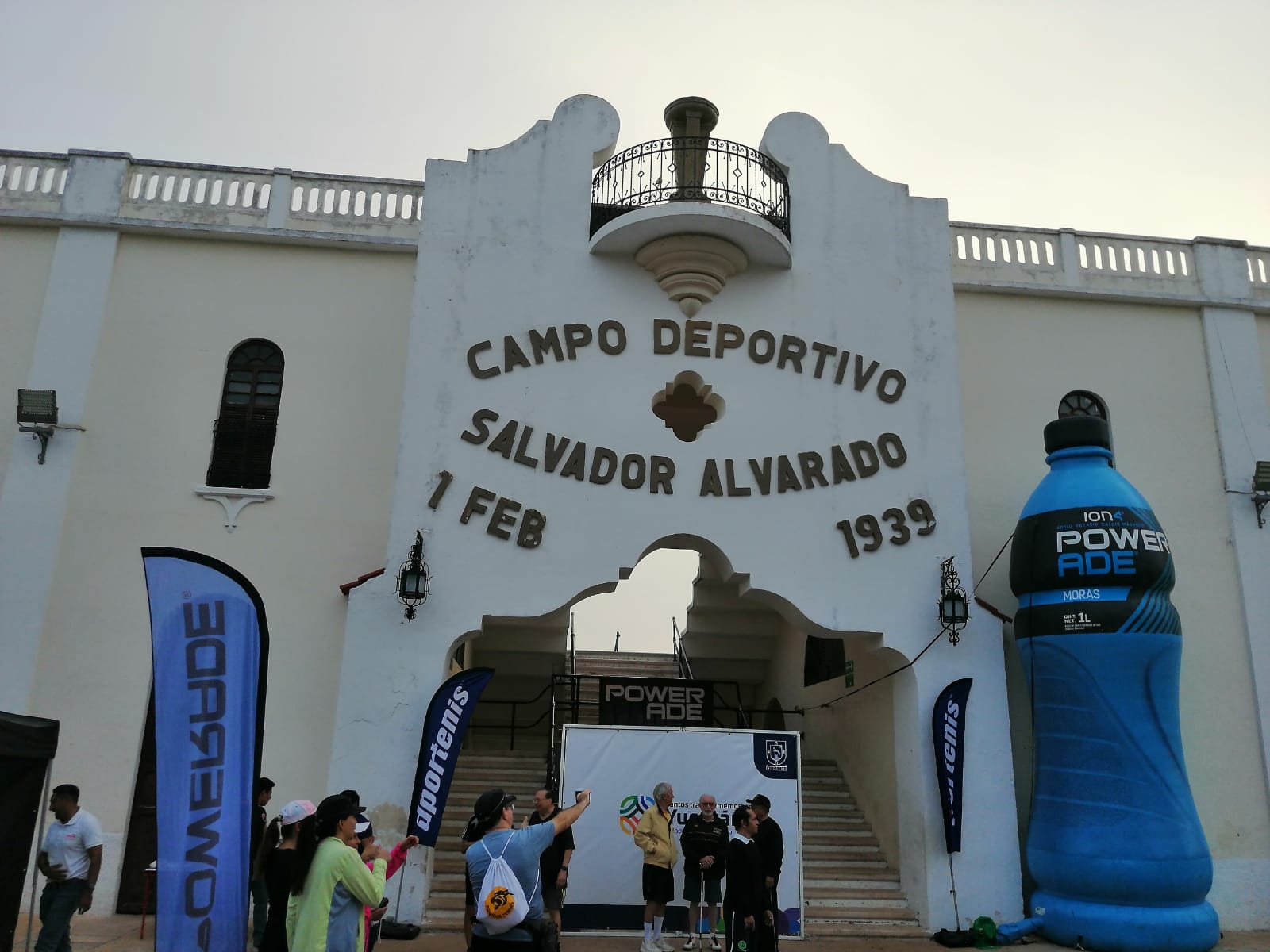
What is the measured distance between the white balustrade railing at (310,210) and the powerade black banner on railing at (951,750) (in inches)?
226

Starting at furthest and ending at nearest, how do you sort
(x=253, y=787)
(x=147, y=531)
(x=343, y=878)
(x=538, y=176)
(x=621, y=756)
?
(x=538, y=176), (x=147, y=531), (x=621, y=756), (x=253, y=787), (x=343, y=878)

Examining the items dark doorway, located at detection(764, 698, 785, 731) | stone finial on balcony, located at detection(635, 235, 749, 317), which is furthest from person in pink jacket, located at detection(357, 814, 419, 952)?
dark doorway, located at detection(764, 698, 785, 731)

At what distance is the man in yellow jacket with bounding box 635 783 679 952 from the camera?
362 inches

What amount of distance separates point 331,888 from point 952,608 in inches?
321

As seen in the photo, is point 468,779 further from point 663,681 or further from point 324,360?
point 324,360

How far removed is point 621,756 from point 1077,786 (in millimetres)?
4725

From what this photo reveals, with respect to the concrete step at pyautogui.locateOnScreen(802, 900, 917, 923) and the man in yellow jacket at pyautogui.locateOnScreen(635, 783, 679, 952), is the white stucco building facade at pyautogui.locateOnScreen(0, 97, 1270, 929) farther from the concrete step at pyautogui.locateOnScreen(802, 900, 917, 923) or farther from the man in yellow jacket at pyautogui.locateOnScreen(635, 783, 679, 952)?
the man in yellow jacket at pyautogui.locateOnScreen(635, 783, 679, 952)

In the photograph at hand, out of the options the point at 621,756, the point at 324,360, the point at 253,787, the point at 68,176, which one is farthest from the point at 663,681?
the point at 68,176

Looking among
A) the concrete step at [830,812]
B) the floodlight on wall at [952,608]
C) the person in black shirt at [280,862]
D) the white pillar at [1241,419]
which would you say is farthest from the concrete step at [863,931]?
the person in black shirt at [280,862]

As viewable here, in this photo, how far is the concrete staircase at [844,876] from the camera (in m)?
10.5

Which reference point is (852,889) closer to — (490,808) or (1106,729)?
(1106,729)

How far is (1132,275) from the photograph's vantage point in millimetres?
13867

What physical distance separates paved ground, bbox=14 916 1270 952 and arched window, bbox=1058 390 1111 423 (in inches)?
252

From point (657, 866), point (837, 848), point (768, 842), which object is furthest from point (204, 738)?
point (837, 848)
